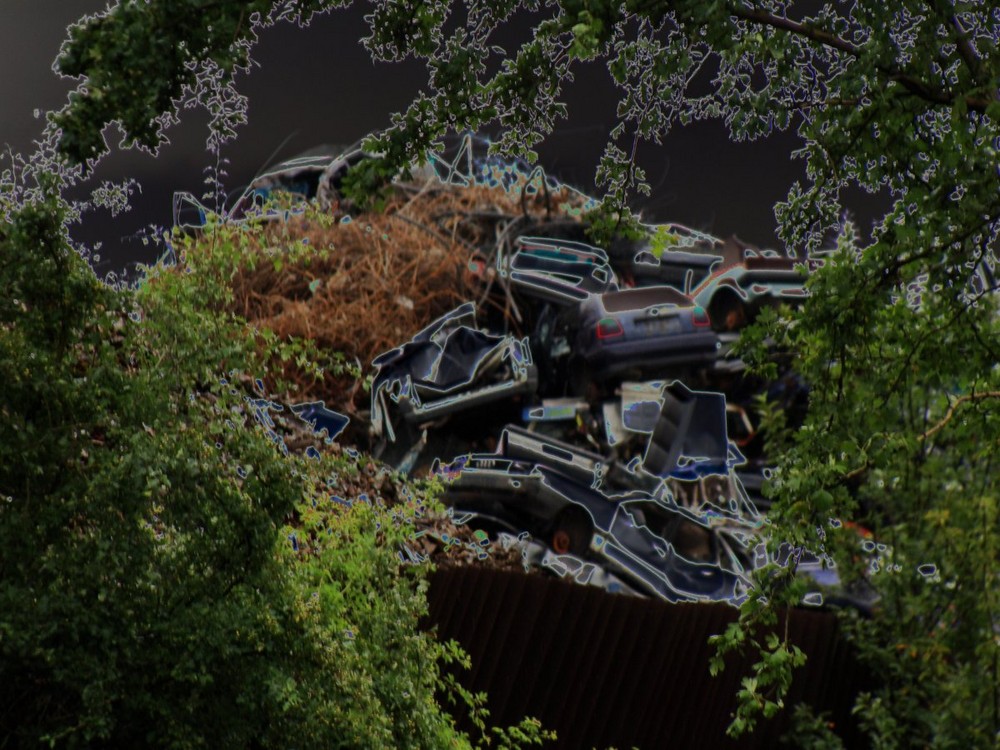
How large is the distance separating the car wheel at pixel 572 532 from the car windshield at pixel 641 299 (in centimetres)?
250

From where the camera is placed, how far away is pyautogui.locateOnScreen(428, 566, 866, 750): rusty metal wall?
7.50 metres

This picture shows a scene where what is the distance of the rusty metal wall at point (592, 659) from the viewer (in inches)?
295

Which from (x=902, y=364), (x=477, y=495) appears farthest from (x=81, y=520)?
(x=477, y=495)

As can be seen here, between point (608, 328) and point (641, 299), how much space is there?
609 mm

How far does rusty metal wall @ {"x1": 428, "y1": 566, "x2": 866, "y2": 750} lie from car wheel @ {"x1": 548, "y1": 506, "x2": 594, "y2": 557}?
6.60ft

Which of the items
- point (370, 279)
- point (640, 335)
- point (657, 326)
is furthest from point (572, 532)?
point (370, 279)

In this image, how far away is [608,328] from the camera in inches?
500

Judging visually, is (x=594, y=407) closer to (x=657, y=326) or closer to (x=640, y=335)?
(x=640, y=335)

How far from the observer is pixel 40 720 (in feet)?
14.0

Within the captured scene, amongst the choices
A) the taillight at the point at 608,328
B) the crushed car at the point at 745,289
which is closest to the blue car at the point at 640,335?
the taillight at the point at 608,328

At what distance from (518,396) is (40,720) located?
26.7ft

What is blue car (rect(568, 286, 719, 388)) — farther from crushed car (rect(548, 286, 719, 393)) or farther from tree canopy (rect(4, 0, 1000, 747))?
tree canopy (rect(4, 0, 1000, 747))

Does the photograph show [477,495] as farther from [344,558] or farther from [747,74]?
[344,558]

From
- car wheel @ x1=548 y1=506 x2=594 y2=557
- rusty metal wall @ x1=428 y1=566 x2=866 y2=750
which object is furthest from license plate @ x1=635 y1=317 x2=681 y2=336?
rusty metal wall @ x1=428 y1=566 x2=866 y2=750
